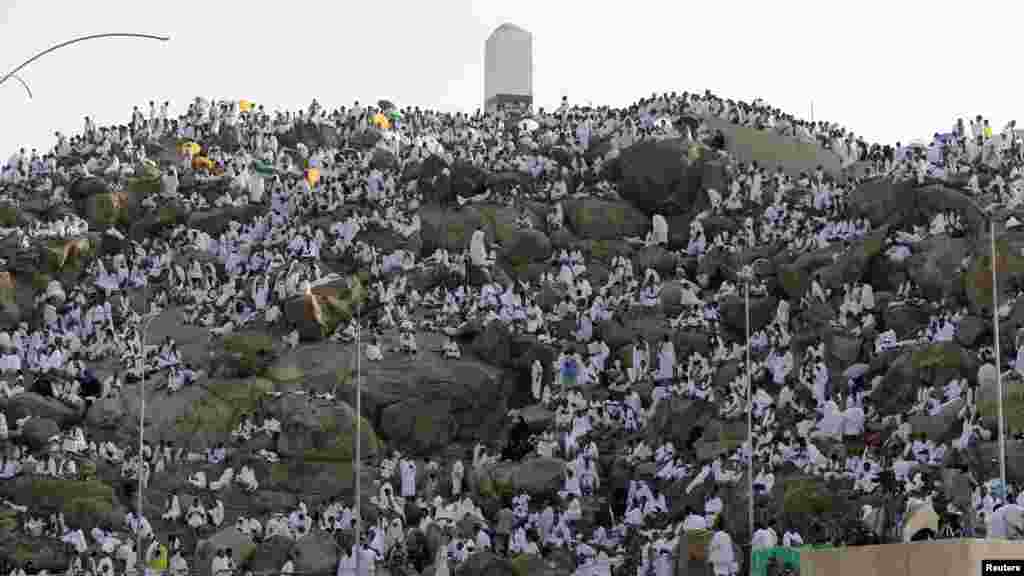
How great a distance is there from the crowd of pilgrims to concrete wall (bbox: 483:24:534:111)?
11382 mm

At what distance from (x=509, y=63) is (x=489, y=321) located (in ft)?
134

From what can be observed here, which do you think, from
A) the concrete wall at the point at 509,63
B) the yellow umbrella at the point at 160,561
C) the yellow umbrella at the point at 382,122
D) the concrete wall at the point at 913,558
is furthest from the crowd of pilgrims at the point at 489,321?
the concrete wall at the point at 509,63

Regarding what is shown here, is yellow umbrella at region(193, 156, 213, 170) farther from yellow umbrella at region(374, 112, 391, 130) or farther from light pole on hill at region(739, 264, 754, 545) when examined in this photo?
light pole on hill at region(739, 264, 754, 545)

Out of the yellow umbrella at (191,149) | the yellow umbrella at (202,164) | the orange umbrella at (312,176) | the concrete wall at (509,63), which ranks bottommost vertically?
the orange umbrella at (312,176)

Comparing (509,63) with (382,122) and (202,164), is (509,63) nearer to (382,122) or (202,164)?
(382,122)

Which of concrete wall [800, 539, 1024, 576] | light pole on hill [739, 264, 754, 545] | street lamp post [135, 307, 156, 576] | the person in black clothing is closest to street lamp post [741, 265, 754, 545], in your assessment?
light pole on hill [739, 264, 754, 545]

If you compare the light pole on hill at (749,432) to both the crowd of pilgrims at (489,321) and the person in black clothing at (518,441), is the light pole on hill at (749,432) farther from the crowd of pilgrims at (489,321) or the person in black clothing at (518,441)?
the person in black clothing at (518,441)

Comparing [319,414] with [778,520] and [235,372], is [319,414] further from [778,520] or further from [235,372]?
[778,520]

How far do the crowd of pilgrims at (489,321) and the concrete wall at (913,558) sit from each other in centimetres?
645

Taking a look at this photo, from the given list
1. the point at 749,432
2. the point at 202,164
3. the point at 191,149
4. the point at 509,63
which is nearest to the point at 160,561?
the point at 749,432

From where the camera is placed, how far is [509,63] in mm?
106750

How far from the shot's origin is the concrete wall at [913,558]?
2866 centimetres

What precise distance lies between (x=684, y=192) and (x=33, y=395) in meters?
26.3

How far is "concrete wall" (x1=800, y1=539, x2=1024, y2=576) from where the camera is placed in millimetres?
28656
